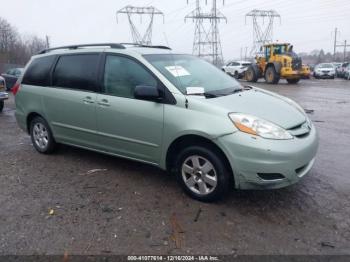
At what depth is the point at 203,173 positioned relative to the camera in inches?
152

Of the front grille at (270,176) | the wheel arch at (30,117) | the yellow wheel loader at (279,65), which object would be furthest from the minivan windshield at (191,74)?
the yellow wheel loader at (279,65)

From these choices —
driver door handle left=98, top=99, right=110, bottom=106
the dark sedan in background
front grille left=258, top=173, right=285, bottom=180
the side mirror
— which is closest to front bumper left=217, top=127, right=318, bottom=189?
front grille left=258, top=173, right=285, bottom=180

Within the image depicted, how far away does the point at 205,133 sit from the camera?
3.69 metres

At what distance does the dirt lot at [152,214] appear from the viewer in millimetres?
3117

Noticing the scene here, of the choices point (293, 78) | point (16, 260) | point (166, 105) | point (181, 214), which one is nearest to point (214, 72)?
point (166, 105)

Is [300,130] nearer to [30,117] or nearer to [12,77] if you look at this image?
[30,117]

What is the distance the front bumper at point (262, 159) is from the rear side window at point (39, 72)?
3.28 meters

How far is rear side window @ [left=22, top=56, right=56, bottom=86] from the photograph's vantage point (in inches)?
217

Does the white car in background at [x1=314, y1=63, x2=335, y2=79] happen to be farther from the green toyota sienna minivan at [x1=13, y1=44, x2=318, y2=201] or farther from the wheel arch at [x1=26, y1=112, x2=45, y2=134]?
the wheel arch at [x1=26, y1=112, x2=45, y2=134]

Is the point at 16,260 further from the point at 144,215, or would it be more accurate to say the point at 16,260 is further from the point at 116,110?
the point at 116,110

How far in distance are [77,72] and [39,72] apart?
1.00 metres

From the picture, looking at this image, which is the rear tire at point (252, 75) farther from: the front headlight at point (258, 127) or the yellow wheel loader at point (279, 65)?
the front headlight at point (258, 127)

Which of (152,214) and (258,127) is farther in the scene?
(152,214)

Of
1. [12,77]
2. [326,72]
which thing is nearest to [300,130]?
[12,77]
